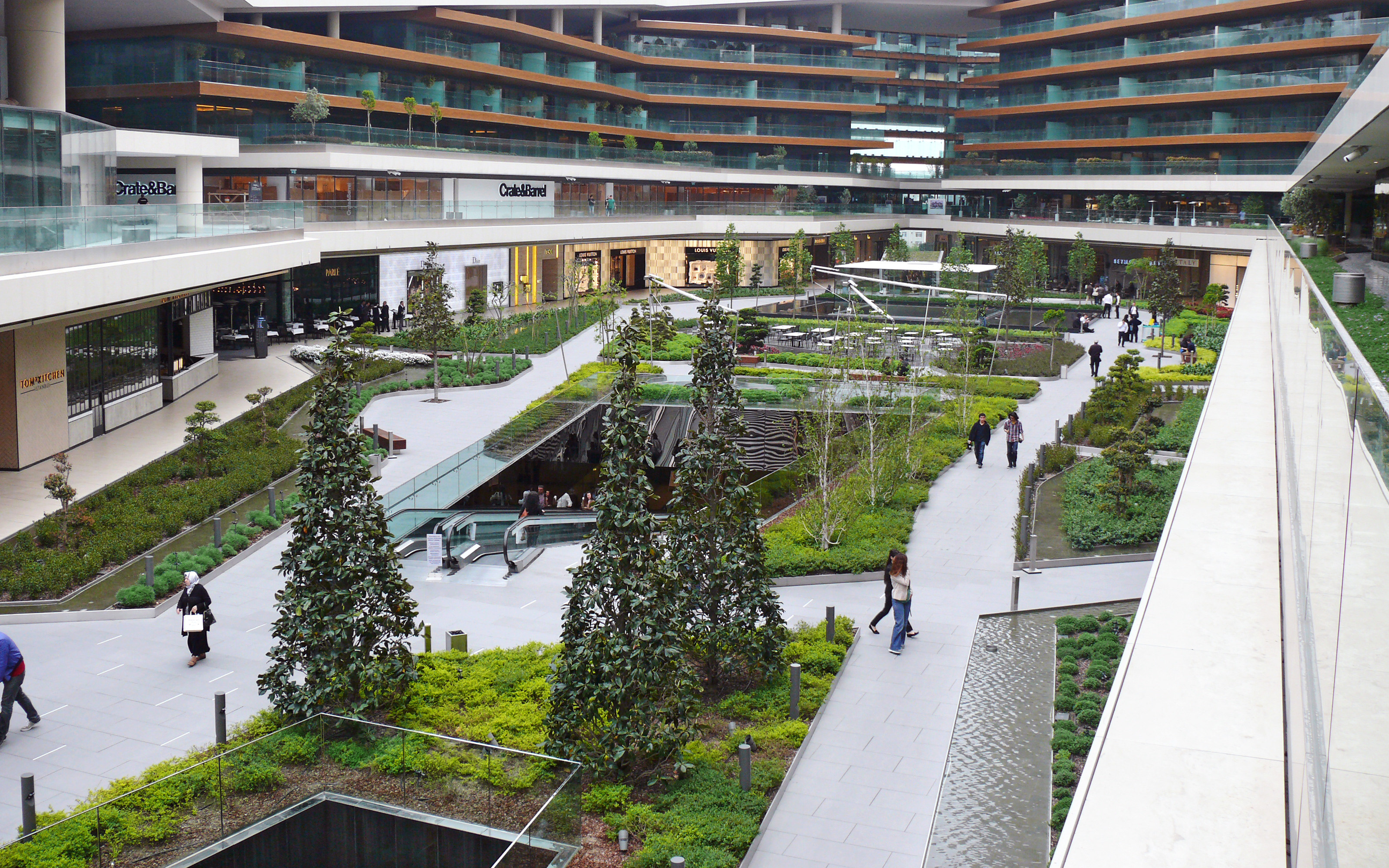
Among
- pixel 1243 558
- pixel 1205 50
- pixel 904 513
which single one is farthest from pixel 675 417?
pixel 1205 50

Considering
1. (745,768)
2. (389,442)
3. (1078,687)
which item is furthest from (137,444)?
(1078,687)

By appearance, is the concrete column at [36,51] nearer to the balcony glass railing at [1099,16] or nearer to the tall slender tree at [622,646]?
the tall slender tree at [622,646]

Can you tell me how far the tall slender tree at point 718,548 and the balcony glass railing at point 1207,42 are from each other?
162ft

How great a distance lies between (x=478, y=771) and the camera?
1102 cm

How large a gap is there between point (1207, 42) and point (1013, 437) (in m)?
45.6

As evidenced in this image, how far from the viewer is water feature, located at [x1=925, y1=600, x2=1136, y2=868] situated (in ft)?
32.5

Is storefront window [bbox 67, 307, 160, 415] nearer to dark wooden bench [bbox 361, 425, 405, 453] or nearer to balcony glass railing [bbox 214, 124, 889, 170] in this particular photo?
dark wooden bench [bbox 361, 425, 405, 453]

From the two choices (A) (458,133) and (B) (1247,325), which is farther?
(A) (458,133)

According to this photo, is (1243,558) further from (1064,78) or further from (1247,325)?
(1064,78)

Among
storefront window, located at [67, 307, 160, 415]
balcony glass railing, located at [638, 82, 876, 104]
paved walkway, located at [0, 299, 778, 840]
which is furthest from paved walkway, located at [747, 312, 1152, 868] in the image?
balcony glass railing, located at [638, 82, 876, 104]

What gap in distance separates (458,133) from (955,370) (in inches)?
1346

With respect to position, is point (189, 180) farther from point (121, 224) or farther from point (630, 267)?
point (630, 267)

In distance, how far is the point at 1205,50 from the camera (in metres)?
61.2

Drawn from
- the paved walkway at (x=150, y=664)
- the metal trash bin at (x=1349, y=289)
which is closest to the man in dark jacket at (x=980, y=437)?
the paved walkway at (x=150, y=664)
